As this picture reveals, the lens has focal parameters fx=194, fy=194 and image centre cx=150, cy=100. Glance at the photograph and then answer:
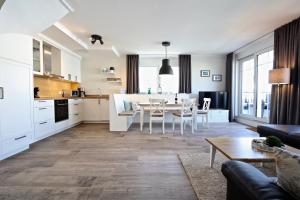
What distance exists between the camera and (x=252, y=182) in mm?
986

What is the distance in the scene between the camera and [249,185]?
38.6 inches

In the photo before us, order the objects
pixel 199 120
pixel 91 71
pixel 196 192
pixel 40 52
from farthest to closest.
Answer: pixel 91 71
pixel 199 120
pixel 40 52
pixel 196 192

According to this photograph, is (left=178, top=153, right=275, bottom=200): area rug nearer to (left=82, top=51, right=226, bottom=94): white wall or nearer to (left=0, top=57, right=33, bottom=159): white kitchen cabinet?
(left=0, top=57, right=33, bottom=159): white kitchen cabinet

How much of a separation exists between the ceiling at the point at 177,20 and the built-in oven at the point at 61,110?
62.2 inches

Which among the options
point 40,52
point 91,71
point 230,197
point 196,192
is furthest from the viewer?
point 91,71

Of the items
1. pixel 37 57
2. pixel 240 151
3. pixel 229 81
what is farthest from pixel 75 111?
pixel 229 81

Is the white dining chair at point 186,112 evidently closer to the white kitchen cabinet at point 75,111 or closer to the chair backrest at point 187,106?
the chair backrest at point 187,106

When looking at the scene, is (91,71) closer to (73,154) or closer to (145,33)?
(145,33)

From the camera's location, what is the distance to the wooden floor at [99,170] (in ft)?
6.48

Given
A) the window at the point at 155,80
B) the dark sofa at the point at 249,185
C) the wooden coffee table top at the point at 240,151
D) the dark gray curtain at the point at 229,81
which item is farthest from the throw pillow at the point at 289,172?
the window at the point at 155,80

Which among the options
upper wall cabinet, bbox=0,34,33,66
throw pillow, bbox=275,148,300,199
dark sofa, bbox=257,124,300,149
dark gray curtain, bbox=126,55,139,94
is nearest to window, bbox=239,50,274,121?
dark sofa, bbox=257,124,300,149

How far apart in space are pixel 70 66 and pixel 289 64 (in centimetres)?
583

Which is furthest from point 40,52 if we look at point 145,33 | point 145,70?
point 145,70

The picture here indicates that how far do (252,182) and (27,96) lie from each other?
3.73 meters
